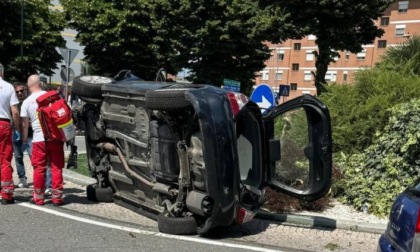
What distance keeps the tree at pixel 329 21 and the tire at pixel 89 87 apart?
1447cm

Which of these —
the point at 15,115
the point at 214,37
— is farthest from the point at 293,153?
the point at 214,37

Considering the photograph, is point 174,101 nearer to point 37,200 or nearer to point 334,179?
point 37,200

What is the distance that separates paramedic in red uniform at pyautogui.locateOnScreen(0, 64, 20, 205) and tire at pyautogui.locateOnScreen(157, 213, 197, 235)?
248cm

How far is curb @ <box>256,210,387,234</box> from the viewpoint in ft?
21.0

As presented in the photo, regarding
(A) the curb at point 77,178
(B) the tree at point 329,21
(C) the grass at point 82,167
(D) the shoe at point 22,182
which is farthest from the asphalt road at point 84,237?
(B) the tree at point 329,21

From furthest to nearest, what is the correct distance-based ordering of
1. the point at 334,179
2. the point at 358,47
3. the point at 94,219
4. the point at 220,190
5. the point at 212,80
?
the point at 212,80 → the point at 358,47 → the point at 334,179 → the point at 94,219 → the point at 220,190

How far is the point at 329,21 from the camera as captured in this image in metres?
21.4

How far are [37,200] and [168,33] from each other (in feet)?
65.3

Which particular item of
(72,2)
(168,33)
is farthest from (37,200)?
(72,2)

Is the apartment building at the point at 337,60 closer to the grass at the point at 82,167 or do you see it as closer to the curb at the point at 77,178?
the grass at the point at 82,167

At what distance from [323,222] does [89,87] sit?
3.72 m

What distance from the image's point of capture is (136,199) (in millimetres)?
6859

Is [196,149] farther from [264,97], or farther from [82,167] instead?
[82,167]

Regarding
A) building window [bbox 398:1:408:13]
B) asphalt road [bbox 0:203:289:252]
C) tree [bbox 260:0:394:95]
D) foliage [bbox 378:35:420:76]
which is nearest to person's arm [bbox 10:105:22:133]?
asphalt road [bbox 0:203:289:252]
